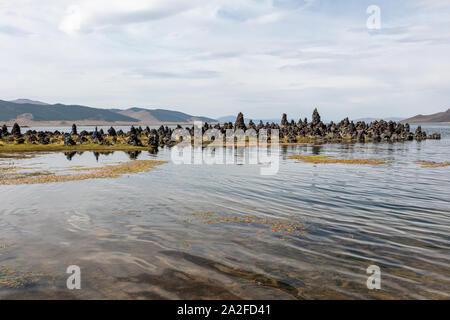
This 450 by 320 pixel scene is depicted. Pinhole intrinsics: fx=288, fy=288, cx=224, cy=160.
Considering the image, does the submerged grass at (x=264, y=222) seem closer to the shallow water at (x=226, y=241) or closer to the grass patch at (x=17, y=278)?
the shallow water at (x=226, y=241)

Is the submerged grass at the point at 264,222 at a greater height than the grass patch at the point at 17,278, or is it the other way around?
the submerged grass at the point at 264,222

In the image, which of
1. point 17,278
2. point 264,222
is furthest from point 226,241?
point 17,278

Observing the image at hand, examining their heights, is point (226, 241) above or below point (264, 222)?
below

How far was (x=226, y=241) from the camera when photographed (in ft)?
52.4

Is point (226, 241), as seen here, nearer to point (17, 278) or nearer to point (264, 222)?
point (264, 222)

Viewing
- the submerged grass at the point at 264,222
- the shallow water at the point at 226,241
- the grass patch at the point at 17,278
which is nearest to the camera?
the shallow water at the point at 226,241

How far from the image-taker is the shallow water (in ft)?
37.1

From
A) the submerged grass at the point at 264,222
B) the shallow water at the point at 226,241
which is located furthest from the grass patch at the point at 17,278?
the submerged grass at the point at 264,222

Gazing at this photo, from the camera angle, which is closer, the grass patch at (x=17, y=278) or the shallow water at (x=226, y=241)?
the shallow water at (x=226, y=241)

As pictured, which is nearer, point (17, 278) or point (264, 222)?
point (17, 278)

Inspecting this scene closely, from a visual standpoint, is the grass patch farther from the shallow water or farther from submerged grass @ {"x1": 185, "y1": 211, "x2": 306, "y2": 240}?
submerged grass @ {"x1": 185, "y1": 211, "x2": 306, "y2": 240}

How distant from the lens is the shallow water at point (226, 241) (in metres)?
11.3

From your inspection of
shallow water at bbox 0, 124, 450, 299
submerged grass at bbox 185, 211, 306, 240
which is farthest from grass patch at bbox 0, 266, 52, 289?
submerged grass at bbox 185, 211, 306, 240
